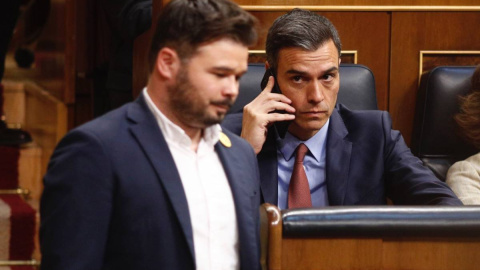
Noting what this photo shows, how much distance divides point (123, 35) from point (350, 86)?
77 cm

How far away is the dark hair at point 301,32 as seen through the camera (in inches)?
70.7

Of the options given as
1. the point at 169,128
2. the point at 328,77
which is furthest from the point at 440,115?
the point at 169,128

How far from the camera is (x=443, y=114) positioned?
2.13m

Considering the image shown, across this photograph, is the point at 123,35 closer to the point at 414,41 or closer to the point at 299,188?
the point at 414,41

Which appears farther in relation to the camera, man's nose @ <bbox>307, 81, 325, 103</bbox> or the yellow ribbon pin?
man's nose @ <bbox>307, 81, 325, 103</bbox>

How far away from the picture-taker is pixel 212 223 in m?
1.08

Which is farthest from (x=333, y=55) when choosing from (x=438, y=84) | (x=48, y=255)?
(x=48, y=255)

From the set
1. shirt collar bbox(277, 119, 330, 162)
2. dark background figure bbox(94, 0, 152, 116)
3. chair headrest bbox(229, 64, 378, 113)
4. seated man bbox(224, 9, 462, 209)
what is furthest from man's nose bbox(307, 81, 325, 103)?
dark background figure bbox(94, 0, 152, 116)

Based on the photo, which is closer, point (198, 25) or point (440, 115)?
point (198, 25)

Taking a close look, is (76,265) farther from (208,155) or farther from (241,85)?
(241,85)

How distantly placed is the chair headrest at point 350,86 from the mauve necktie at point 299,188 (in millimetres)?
279

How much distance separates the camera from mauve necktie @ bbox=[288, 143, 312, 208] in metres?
1.75

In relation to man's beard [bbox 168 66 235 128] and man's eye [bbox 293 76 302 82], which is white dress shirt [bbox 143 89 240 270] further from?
man's eye [bbox 293 76 302 82]

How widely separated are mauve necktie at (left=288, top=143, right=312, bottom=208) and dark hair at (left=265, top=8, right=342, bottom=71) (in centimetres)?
24
